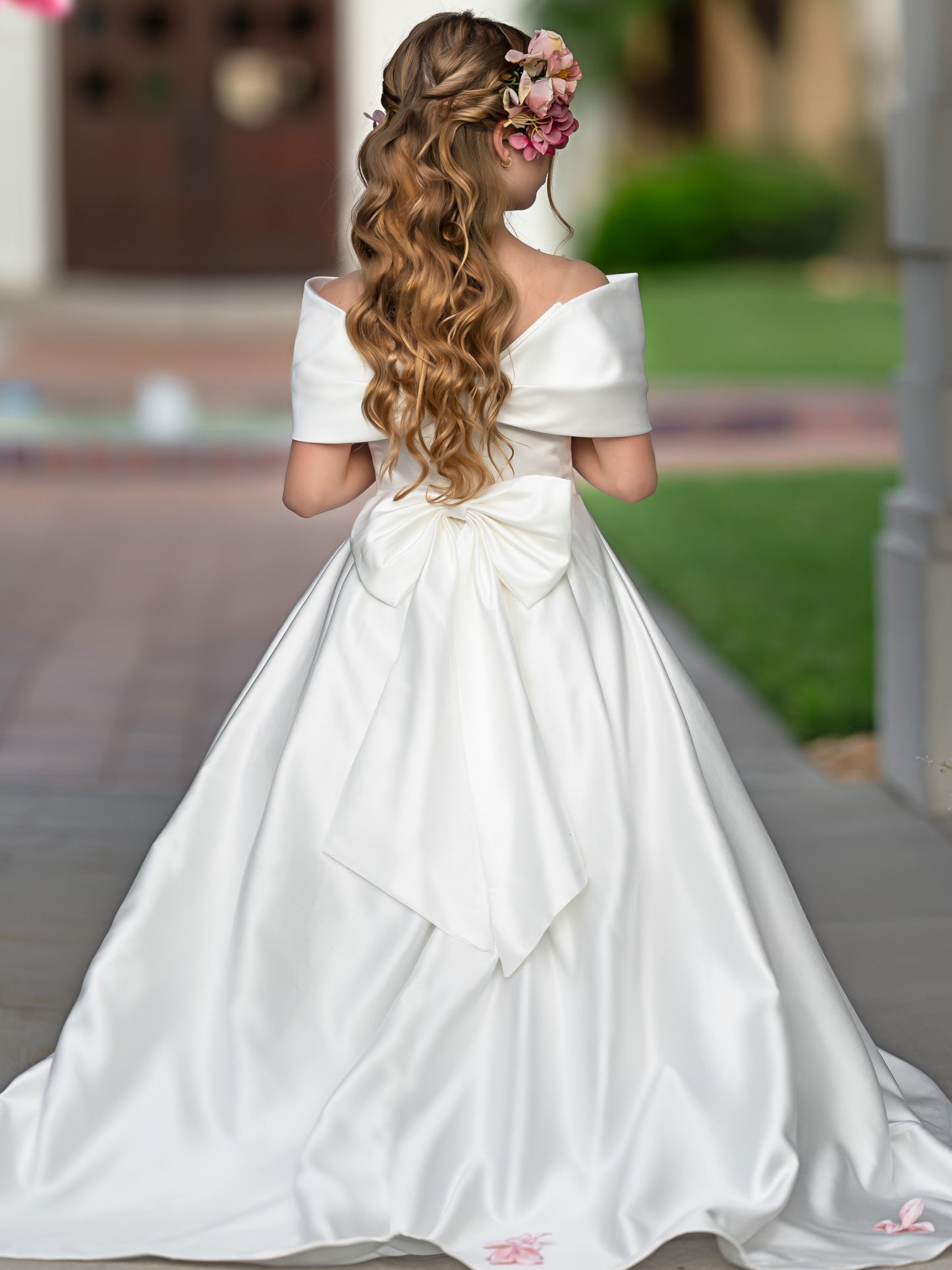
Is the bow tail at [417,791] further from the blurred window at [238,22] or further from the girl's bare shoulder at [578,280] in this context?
the blurred window at [238,22]

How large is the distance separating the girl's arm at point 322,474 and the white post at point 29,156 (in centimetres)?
1513

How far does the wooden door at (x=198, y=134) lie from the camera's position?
16.5 metres

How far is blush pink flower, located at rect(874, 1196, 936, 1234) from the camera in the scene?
229 centimetres

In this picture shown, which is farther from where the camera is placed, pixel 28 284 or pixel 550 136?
pixel 28 284

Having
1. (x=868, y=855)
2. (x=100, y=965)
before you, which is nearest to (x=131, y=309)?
(x=868, y=855)

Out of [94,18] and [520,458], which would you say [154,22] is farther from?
[520,458]

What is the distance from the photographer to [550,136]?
2.29 metres

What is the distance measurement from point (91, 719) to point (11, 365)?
818 centimetres

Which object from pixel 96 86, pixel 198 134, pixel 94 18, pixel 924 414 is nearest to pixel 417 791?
pixel 924 414

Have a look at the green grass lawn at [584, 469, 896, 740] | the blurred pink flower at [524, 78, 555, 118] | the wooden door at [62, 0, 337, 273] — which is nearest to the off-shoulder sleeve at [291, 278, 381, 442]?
the blurred pink flower at [524, 78, 555, 118]

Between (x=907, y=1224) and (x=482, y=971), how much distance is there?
2.09ft

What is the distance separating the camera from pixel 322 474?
242 centimetres

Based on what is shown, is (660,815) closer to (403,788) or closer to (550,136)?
(403,788)

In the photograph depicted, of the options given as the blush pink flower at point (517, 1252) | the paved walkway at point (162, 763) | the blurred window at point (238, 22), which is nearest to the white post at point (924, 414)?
the paved walkway at point (162, 763)
